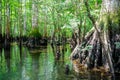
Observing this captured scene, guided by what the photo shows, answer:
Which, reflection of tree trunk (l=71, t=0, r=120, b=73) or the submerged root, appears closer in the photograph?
the submerged root

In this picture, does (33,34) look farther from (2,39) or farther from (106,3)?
(106,3)

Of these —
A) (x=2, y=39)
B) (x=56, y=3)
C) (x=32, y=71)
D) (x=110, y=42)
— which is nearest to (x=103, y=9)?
(x=110, y=42)

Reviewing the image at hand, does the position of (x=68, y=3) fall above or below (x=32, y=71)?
above

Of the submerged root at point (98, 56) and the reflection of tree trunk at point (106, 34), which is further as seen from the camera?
the reflection of tree trunk at point (106, 34)

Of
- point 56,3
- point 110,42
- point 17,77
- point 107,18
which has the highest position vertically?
point 56,3

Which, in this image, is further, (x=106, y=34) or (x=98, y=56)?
(x=98, y=56)

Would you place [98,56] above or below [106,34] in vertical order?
below

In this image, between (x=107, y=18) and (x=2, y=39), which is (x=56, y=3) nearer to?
Result: (x=107, y=18)

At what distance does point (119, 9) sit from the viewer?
1309cm

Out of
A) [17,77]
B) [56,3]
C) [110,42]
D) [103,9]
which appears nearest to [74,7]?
[56,3]

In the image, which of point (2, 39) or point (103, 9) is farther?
point (2, 39)

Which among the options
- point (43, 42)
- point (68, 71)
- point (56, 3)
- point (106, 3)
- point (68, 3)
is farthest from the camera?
point (43, 42)

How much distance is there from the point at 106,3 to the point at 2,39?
1497 cm

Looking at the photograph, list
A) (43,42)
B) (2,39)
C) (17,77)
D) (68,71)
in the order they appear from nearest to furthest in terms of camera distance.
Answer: (17,77), (68,71), (2,39), (43,42)
